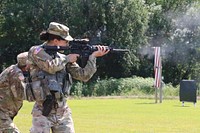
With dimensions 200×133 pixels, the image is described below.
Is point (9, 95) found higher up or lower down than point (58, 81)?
lower down

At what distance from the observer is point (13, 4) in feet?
180

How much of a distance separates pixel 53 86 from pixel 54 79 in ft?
0.37

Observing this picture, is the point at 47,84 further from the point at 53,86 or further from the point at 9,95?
the point at 9,95

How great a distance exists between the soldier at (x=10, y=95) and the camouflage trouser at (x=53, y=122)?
2.01 m

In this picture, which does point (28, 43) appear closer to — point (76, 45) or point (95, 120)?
point (95, 120)

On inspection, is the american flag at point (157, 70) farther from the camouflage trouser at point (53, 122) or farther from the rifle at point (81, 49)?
the camouflage trouser at point (53, 122)

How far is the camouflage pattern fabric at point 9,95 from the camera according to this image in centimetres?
1023

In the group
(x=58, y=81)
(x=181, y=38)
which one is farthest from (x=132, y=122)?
(x=181, y=38)

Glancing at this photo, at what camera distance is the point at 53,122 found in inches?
324

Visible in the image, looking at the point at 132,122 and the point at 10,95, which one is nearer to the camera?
the point at 10,95

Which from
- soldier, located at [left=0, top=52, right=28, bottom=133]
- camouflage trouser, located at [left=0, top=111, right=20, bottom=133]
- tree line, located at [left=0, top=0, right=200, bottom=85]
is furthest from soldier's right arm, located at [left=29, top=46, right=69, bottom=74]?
tree line, located at [left=0, top=0, right=200, bottom=85]

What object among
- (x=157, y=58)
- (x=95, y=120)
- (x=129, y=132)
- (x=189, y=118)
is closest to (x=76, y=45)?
(x=129, y=132)

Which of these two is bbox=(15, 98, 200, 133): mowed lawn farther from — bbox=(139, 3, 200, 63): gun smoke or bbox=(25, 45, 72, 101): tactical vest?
bbox=(139, 3, 200, 63): gun smoke

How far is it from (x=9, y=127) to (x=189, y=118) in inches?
471
